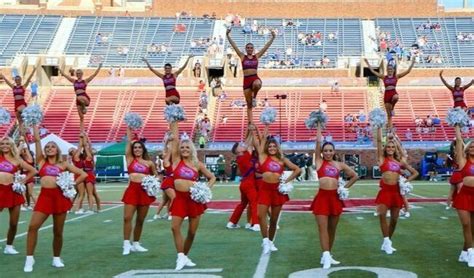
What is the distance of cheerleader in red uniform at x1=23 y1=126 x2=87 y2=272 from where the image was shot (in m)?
8.32

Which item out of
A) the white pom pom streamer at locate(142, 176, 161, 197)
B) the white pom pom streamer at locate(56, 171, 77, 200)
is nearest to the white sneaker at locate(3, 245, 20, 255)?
the white pom pom streamer at locate(56, 171, 77, 200)

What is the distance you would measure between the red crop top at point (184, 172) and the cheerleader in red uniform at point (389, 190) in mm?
2516

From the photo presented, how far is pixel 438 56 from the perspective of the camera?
46.9m

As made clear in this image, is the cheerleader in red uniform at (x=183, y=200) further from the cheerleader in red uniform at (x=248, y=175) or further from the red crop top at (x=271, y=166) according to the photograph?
the cheerleader in red uniform at (x=248, y=175)

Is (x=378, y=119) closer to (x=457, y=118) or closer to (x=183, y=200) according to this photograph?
(x=457, y=118)

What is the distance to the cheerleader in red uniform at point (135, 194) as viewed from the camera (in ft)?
31.6

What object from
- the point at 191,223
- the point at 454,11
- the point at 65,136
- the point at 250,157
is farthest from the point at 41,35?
the point at 191,223

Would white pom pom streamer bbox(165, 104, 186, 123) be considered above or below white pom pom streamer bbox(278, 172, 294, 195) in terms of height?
above

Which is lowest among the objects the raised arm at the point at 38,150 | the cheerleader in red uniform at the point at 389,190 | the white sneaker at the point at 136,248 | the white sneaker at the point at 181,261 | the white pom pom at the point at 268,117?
the white sneaker at the point at 136,248

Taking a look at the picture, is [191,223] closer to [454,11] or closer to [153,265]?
[153,265]

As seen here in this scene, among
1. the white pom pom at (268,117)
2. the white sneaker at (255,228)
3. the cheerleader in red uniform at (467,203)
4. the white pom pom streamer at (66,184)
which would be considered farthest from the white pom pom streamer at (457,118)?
the white pom pom streamer at (66,184)

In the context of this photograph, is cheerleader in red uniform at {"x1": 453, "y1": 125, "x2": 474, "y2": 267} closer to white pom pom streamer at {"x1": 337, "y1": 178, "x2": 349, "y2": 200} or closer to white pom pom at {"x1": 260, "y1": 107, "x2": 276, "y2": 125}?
white pom pom streamer at {"x1": 337, "y1": 178, "x2": 349, "y2": 200}

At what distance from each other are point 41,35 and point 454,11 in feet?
95.5

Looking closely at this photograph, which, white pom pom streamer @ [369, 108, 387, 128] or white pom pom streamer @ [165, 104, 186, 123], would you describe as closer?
white pom pom streamer @ [165, 104, 186, 123]
